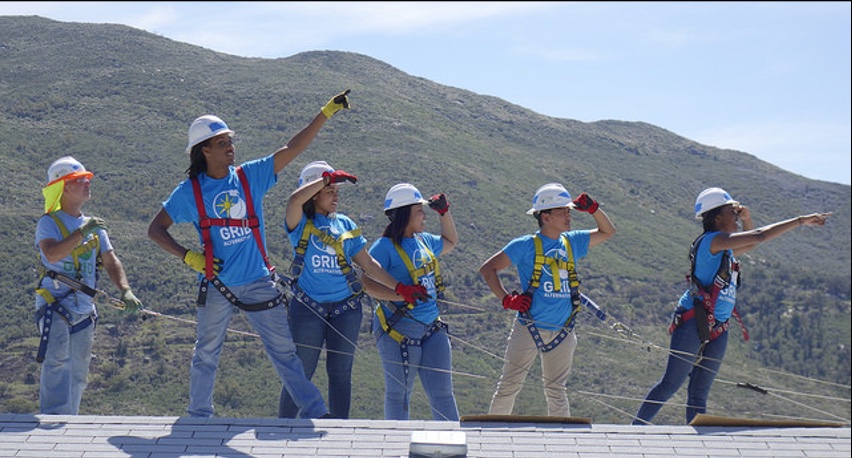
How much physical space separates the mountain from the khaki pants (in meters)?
7.20

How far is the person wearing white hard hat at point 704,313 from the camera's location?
898cm

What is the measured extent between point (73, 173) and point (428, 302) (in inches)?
118

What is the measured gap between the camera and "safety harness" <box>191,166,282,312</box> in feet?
24.8

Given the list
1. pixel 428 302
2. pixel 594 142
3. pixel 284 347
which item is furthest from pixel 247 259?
pixel 594 142

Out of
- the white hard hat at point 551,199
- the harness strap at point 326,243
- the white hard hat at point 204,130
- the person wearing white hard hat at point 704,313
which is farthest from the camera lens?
the person wearing white hard hat at point 704,313

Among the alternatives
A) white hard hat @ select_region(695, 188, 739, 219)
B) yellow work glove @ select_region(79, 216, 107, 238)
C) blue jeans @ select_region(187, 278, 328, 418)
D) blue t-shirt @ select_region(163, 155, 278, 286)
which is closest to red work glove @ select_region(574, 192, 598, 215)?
white hard hat @ select_region(695, 188, 739, 219)

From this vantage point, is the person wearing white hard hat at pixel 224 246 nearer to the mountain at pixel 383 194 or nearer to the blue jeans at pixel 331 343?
the blue jeans at pixel 331 343

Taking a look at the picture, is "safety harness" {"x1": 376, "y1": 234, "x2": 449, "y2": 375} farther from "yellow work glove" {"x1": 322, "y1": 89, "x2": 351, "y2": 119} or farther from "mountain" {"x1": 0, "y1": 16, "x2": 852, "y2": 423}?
"mountain" {"x1": 0, "y1": 16, "x2": 852, "y2": 423}

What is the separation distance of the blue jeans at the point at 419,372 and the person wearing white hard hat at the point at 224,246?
1022mm

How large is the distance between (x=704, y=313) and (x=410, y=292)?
2.51 meters

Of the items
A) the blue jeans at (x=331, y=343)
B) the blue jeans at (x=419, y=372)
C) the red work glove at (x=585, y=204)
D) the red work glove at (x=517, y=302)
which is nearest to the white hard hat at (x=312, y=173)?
the blue jeans at (x=331, y=343)

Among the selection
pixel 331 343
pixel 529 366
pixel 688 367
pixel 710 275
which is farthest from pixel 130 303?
pixel 710 275

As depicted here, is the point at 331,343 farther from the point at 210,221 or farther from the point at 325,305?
the point at 210,221

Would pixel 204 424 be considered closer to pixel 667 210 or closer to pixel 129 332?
pixel 129 332
